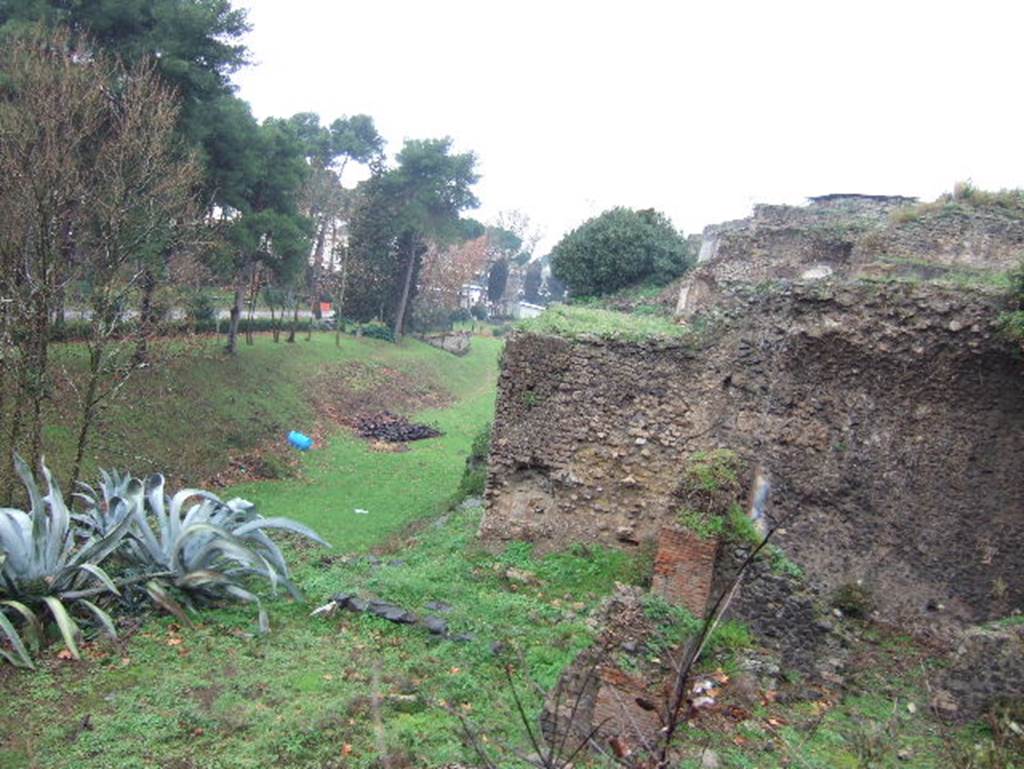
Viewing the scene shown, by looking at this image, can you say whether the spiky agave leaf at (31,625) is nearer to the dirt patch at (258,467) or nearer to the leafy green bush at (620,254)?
the dirt patch at (258,467)

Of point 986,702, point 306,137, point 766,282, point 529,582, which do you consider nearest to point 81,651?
point 529,582

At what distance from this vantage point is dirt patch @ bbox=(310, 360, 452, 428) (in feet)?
81.7

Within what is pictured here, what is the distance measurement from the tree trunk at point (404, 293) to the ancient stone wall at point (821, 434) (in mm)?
29011

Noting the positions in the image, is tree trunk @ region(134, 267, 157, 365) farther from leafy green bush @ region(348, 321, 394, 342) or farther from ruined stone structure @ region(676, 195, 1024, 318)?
leafy green bush @ region(348, 321, 394, 342)

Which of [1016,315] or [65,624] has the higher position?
[1016,315]

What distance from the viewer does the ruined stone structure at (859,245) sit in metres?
14.6

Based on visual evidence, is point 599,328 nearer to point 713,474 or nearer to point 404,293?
point 713,474

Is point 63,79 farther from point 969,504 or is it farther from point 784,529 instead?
point 969,504

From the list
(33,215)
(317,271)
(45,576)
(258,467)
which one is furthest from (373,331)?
(45,576)

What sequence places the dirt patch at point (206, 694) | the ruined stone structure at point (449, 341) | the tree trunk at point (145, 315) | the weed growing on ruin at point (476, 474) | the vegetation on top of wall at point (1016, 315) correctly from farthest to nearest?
the ruined stone structure at point (449, 341) < the weed growing on ruin at point (476, 474) < the tree trunk at point (145, 315) < the vegetation on top of wall at point (1016, 315) < the dirt patch at point (206, 694)

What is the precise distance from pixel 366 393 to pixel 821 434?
20.7 meters

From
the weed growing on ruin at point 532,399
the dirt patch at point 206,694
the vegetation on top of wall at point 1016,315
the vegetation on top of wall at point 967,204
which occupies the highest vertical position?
the vegetation on top of wall at point 967,204

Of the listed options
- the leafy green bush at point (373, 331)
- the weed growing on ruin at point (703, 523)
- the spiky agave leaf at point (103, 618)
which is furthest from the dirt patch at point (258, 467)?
the leafy green bush at point (373, 331)

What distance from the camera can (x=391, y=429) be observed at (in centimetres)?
2394
